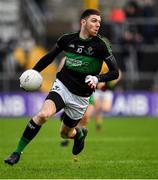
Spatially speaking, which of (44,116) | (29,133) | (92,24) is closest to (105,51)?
(92,24)

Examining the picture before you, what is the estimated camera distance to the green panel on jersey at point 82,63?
40.1ft

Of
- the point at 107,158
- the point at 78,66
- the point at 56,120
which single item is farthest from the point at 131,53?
the point at 78,66

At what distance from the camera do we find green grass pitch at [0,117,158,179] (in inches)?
449

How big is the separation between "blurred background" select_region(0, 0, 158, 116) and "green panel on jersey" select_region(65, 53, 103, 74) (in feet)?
52.1

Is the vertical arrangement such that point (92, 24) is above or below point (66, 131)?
above

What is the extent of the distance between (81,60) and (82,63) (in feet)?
0.16

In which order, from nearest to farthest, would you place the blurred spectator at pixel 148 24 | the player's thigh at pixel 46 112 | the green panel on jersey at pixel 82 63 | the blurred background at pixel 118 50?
the player's thigh at pixel 46 112 < the green panel on jersey at pixel 82 63 < the blurred background at pixel 118 50 < the blurred spectator at pixel 148 24

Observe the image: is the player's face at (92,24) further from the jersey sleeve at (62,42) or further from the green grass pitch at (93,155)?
the green grass pitch at (93,155)

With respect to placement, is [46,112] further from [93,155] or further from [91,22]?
[93,155]

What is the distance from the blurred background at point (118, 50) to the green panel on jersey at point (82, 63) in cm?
1588

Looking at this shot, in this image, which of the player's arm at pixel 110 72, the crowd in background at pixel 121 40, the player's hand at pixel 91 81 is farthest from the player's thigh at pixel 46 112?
the crowd in background at pixel 121 40

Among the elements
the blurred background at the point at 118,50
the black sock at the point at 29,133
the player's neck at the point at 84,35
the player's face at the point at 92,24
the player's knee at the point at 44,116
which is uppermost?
the player's face at the point at 92,24

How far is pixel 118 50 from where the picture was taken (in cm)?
3045

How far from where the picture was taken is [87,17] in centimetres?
1220
